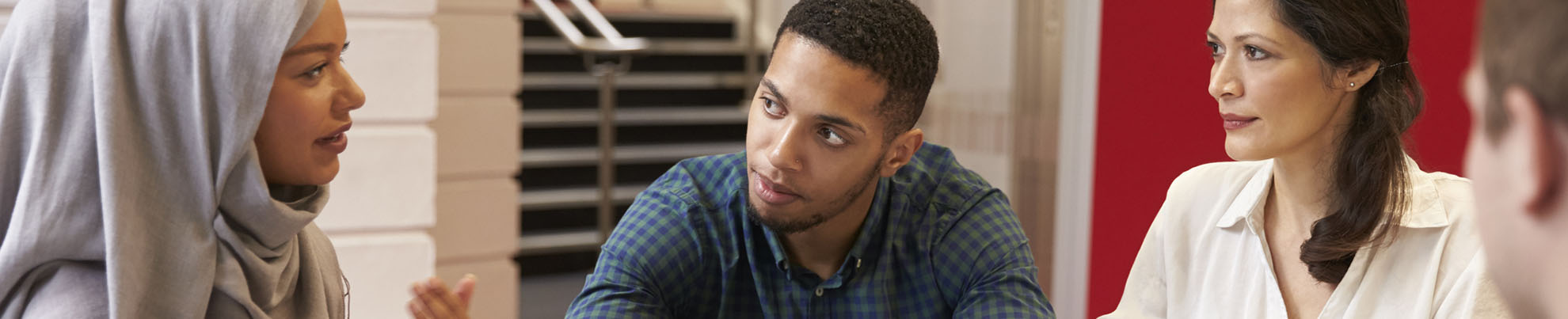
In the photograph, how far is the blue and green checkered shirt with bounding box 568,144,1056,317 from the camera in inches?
68.6

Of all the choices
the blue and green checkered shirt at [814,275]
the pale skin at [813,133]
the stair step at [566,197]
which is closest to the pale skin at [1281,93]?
the blue and green checkered shirt at [814,275]

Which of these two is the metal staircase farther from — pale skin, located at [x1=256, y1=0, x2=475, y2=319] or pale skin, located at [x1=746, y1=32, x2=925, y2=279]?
pale skin, located at [x1=256, y1=0, x2=475, y2=319]

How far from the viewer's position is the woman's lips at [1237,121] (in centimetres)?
177

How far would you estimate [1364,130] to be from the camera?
1786mm

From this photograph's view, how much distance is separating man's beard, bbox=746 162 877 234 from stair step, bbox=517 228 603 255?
3397 mm

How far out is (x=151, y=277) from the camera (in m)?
1.36

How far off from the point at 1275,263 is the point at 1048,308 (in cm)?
39

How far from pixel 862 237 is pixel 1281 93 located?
590 mm

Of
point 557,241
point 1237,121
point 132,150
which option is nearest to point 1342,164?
point 1237,121

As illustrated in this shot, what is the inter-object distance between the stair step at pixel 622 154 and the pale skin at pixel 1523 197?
460 cm

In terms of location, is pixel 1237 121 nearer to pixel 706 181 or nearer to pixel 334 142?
pixel 706 181

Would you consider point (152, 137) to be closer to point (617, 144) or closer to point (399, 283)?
point (399, 283)

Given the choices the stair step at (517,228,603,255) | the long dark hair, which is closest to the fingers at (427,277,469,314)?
the long dark hair

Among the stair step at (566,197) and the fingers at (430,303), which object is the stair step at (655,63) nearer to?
the stair step at (566,197)
